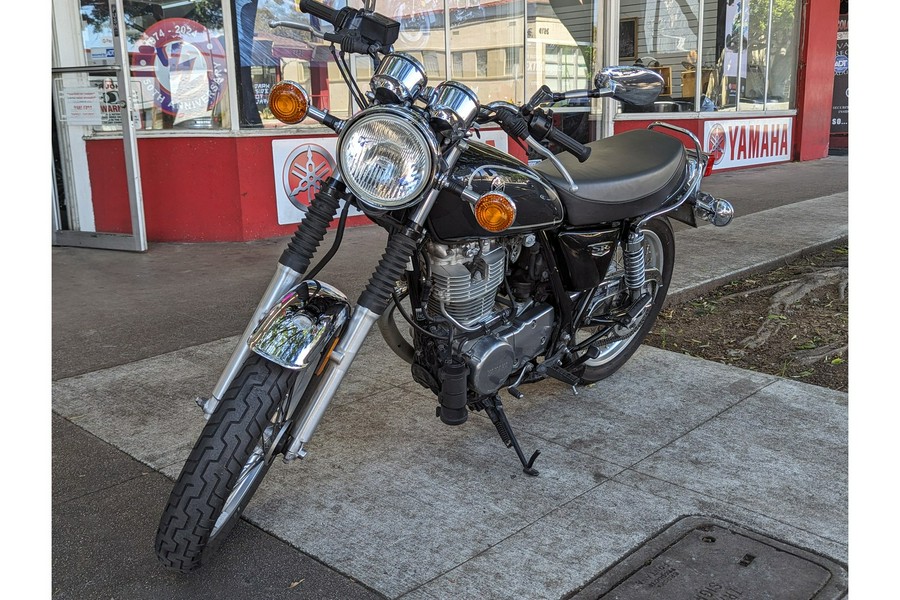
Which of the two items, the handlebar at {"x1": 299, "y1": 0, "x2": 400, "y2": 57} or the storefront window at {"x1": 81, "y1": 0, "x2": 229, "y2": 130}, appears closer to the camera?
the handlebar at {"x1": 299, "y1": 0, "x2": 400, "y2": 57}

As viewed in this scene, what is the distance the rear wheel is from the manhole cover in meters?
1.11

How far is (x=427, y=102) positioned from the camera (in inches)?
95.7

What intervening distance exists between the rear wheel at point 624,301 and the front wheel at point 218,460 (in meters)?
1.66

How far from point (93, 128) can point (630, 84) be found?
6.24 metres

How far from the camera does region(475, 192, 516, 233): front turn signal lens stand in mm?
2357

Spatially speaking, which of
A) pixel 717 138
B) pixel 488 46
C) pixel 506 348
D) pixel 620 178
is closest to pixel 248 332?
pixel 506 348

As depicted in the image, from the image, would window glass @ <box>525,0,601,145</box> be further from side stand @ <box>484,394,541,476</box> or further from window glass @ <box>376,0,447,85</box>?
side stand @ <box>484,394,541,476</box>

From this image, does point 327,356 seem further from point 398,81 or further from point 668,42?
point 668,42

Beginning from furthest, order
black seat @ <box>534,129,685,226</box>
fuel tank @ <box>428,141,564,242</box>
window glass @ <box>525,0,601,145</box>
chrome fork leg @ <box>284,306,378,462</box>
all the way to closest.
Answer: window glass @ <box>525,0,601,145</box>, black seat @ <box>534,129,685,226</box>, fuel tank @ <box>428,141,564,242</box>, chrome fork leg @ <box>284,306,378,462</box>

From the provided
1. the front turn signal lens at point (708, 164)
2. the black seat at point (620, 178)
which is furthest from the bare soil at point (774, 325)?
the black seat at point (620, 178)

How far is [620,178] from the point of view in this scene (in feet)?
10.4

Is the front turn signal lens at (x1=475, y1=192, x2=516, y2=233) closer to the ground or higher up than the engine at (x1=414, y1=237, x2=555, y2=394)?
higher up

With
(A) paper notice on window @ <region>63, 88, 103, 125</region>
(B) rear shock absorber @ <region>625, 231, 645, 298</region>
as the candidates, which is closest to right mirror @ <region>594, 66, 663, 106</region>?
(B) rear shock absorber @ <region>625, 231, 645, 298</region>

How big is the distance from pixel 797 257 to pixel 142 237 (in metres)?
5.61
